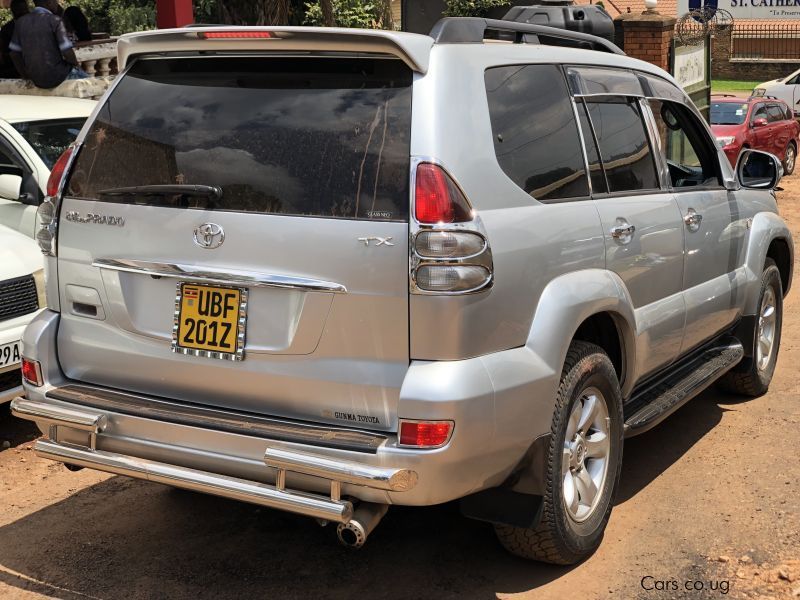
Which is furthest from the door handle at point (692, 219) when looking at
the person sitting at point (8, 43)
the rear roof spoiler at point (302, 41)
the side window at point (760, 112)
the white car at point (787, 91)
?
the white car at point (787, 91)

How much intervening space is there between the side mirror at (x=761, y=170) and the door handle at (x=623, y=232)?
68.0 inches

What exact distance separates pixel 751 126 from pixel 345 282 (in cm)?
1619

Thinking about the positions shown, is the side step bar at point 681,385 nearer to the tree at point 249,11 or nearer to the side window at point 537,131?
the side window at point 537,131

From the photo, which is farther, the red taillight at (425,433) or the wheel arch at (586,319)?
the wheel arch at (586,319)

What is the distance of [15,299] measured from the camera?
5.91m

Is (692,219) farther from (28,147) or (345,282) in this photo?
(28,147)

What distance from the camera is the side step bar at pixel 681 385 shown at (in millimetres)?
4676

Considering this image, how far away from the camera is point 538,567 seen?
13.9 feet

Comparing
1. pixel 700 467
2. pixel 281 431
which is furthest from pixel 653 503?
pixel 281 431

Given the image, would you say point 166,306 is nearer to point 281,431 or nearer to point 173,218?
point 173,218

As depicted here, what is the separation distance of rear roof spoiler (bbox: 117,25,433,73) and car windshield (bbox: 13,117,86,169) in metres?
3.45

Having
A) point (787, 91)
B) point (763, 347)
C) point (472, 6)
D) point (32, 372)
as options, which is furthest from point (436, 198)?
point (787, 91)

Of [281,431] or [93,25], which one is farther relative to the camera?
[93,25]

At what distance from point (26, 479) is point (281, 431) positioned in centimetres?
243
